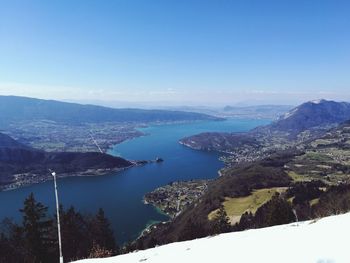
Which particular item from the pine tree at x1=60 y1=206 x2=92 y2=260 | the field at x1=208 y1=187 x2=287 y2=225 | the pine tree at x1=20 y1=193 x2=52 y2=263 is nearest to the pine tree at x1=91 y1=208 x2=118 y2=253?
the pine tree at x1=60 y1=206 x2=92 y2=260

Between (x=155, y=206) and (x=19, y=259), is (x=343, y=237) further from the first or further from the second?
(x=155, y=206)

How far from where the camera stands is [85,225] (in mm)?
60906

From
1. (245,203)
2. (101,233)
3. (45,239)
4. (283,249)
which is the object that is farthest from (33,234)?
(245,203)

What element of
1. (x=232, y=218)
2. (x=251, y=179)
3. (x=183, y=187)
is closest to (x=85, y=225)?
(x=232, y=218)

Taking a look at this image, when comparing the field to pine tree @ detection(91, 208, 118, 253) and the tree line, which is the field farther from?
the tree line

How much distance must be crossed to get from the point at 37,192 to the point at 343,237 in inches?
7387

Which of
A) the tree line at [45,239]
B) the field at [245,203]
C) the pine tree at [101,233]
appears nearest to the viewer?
the tree line at [45,239]

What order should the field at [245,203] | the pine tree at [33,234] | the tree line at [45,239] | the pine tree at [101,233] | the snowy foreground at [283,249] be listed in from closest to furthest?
the snowy foreground at [283,249]
the pine tree at [33,234]
the tree line at [45,239]
the pine tree at [101,233]
the field at [245,203]

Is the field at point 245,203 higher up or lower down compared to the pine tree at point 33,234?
lower down

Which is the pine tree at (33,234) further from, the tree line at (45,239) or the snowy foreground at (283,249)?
the snowy foreground at (283,249)

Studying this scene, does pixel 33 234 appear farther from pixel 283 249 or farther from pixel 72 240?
pixel 283 249

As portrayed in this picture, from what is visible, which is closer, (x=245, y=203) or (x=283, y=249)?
(x=283, y=249)

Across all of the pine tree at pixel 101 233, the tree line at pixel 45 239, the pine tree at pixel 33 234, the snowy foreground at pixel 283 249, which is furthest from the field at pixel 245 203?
the snowy foreground at pixel 283 249

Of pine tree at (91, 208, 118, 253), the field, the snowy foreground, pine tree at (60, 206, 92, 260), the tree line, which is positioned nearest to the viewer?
the snowy foreground
